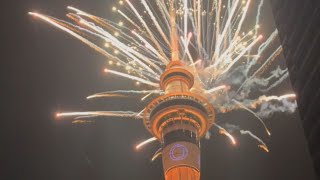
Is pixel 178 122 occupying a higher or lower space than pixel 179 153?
higher
